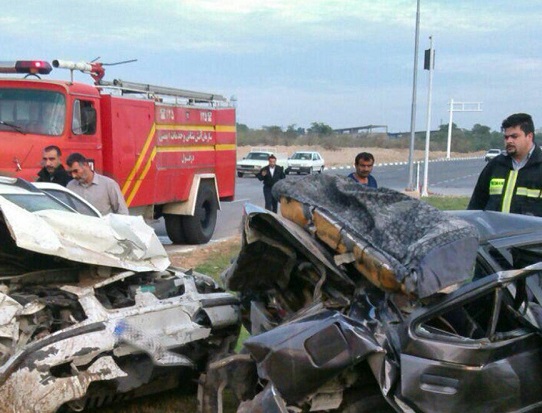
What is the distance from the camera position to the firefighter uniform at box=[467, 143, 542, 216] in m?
5.97

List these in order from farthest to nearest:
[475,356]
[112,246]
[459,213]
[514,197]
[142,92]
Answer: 1. [142,92]
2. [514,197]
3. [112,246]
4. [459,213]
5. [475,356]

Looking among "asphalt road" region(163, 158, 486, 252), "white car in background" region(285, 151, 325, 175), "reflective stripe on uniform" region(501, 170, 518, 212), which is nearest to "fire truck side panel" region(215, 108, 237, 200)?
"asphalt road" region(163, 158, 486, 252)

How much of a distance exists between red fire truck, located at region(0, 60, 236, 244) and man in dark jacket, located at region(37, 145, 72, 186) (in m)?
1.68

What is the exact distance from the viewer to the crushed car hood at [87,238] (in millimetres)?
4914

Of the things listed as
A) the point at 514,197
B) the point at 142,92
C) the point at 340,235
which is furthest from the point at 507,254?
the point at 142,92

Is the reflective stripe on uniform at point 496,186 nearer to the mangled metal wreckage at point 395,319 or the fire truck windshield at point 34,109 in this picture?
the mangled metal wreckage at point 395,319

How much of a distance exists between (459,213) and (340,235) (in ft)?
3.11

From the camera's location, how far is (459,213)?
185 inches

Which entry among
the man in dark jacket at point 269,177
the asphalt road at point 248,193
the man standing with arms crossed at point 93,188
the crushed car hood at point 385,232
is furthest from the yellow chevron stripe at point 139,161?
the crushed car hood at point 385,232

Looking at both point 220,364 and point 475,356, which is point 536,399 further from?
point 220,364

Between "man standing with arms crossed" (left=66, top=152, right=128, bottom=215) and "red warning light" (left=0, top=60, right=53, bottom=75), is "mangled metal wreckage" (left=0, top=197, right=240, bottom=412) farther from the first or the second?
"red warning light" (left=0, top=60, right=53, bottom=75)

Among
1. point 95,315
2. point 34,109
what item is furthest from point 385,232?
point 34,109

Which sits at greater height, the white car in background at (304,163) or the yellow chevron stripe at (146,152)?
the yellow chevron stripe at (146,152)

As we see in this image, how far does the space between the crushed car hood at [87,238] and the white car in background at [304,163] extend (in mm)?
33085
